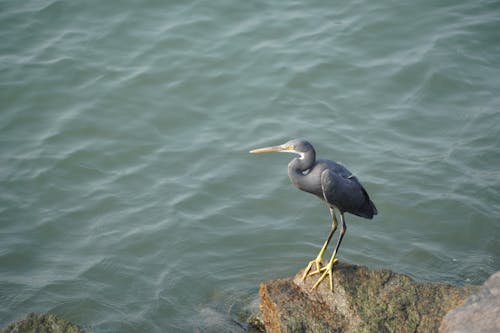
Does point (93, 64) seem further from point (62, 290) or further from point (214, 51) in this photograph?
Answer: point (62, 290)

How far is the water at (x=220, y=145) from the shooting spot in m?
6.81

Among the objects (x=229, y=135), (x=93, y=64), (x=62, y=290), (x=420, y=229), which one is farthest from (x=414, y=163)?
(x=93, y=64)

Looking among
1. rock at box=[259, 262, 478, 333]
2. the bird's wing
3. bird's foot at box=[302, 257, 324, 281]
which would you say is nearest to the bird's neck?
the bird's wing

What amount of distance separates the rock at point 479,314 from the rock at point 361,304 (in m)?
0.21

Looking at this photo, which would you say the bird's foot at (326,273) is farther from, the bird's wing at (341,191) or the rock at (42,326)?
the rock at (42,326)

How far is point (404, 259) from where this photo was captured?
692 centimetres

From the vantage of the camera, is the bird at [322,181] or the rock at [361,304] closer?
the rock at [361,304]

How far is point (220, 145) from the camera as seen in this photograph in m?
8.66

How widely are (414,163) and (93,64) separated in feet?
18.5

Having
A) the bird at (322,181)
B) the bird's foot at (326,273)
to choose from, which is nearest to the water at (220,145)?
the bird's foot at (326,273)

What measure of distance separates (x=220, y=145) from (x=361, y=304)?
14.3ft

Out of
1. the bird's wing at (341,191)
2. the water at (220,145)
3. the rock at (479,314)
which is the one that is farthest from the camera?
the water at (220,145)

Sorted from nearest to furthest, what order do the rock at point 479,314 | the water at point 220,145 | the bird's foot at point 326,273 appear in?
1. the rock at point 479,314
2. the bird's foot at point 326,273
3. the water at point 220,145

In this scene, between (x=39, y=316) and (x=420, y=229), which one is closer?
(x=39, y=316)
